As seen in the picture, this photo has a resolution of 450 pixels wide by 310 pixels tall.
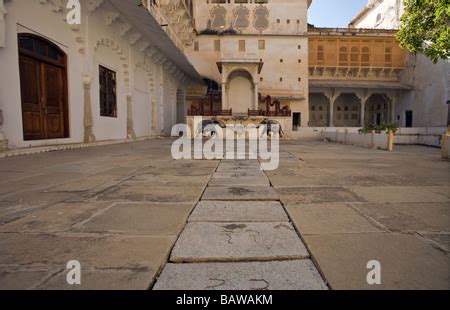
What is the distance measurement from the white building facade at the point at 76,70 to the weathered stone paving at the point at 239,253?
6227 mm

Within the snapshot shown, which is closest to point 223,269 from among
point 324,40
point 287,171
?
point 287,171

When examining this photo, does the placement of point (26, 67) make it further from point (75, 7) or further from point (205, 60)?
point (205, 60)

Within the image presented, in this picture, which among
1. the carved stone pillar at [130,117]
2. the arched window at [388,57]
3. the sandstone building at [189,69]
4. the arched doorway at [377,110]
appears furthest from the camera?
the arched doorway at [377,110]

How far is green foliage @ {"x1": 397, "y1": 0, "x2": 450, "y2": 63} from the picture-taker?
295 inches

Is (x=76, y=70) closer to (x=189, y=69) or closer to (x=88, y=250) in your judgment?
(x=88, y=250)

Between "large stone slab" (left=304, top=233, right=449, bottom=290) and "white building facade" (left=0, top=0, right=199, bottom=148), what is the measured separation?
7.01m

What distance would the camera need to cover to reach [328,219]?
203cm

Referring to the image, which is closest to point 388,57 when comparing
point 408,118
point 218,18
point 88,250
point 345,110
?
point 408,118

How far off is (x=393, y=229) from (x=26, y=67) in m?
8.47

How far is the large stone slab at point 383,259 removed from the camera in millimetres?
1194

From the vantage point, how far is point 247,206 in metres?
2.40

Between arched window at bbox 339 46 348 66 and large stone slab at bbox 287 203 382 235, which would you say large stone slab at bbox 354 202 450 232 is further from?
arched window at bbox 339 46 348 66

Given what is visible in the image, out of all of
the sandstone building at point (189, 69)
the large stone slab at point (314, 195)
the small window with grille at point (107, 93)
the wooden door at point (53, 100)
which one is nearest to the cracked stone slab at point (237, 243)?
the large stone slab at point (314, 195)

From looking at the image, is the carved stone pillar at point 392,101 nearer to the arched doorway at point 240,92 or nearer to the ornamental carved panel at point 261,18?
the ornamental carved panel at point 261,18
